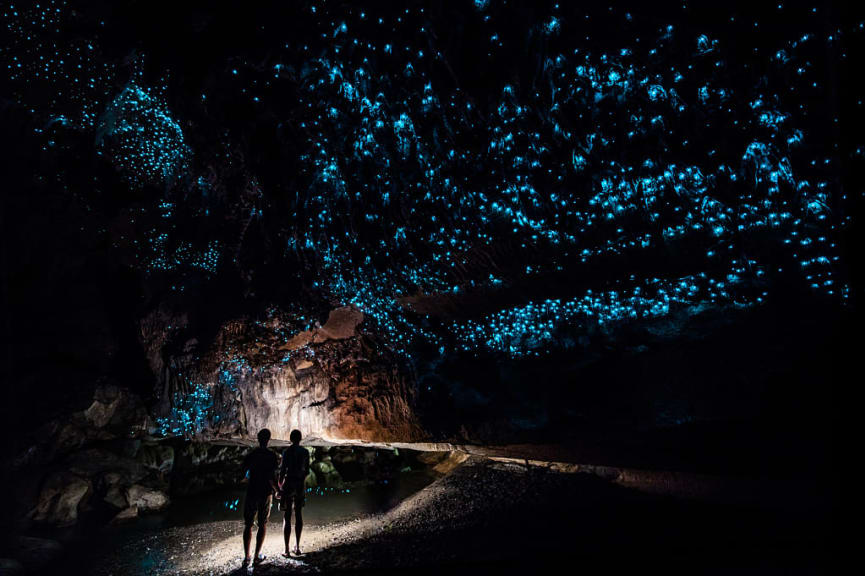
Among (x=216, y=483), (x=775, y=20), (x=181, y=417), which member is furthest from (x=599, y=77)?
(x=216, y=483)

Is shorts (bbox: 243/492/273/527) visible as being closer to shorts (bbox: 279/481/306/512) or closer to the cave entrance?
shorts (bbox: 279/481/306/512)

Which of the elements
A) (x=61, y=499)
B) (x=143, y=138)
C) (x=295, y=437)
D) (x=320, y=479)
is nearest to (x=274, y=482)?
(x=295, y=437)

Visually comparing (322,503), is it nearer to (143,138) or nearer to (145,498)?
(145,498)

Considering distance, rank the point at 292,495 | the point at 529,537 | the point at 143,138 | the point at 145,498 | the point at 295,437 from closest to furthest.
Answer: the point at 529,537
the point at 292,495
the point at 295,437
the point at 143,138
the point at 145,498

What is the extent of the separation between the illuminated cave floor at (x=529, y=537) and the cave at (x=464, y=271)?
64mm

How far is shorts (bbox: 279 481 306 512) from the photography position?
5.41 metres

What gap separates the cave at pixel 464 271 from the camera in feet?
11.3

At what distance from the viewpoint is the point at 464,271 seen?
5598 millimetres

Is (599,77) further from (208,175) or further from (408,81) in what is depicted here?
(208,175)

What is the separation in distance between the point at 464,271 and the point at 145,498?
10093mm

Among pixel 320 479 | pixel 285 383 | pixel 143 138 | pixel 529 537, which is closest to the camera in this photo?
pixel 529 537

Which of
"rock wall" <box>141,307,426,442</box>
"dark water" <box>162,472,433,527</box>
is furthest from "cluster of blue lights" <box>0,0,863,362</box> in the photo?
"dark water" <box>162,472,433,527</box>

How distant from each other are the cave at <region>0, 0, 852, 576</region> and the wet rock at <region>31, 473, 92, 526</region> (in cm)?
9

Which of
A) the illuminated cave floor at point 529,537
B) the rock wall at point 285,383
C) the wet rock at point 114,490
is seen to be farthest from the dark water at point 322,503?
the rock wall at point 285,383
